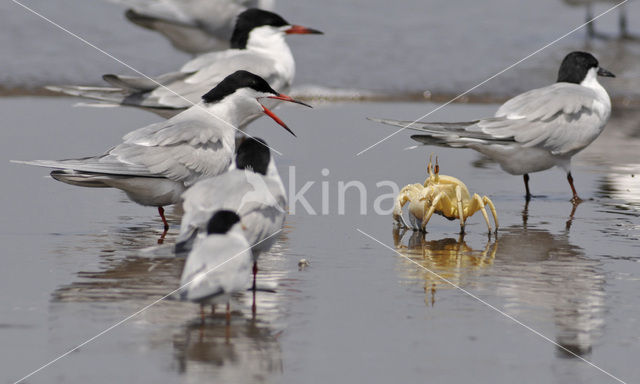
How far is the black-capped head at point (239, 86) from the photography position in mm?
5105

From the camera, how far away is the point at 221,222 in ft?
11.2

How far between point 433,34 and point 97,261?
11.0 m

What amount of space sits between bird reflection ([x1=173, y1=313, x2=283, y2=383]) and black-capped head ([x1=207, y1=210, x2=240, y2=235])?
0.33m

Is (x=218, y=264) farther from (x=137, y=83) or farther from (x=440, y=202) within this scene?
(x=137, y=83)

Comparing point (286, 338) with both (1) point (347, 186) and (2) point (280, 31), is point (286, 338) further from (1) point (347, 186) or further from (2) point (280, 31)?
(2) point (280, 31)

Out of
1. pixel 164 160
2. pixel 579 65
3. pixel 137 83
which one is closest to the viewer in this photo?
pixel 164 160

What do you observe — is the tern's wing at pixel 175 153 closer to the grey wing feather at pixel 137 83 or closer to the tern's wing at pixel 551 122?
the tern's wing at pixel 551 122

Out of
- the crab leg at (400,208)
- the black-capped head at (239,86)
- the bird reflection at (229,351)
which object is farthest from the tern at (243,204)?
the crab leg at (400,208)

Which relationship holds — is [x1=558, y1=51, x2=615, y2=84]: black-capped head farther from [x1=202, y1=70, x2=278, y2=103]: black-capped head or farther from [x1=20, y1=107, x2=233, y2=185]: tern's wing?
[x1=20, y1=107, x2=233, y2=185]: tern's wing

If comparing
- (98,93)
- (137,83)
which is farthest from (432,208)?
(98,93)

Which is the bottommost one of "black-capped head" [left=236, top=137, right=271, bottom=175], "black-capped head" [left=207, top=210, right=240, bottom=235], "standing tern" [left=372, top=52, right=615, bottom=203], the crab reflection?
the crab reflection

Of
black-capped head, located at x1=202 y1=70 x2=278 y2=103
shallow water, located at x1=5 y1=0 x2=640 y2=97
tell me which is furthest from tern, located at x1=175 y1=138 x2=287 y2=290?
shallow water, located at x1=5 y1=0 x2=640 y2=97

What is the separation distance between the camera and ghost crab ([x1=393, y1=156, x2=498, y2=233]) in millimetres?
5141

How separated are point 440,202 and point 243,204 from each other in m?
1.73
